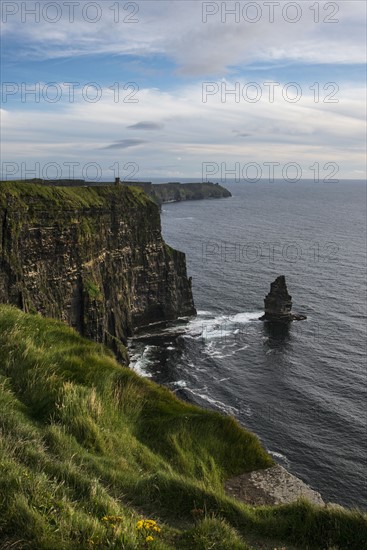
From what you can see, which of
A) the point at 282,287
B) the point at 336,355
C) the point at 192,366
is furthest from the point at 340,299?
the point at 192,366

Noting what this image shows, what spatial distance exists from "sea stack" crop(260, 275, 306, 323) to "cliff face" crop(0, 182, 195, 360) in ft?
48.2

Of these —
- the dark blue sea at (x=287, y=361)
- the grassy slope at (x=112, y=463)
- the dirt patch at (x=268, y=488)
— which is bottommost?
the dark blue sea at (x=287, y=361)

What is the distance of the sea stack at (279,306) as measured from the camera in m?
86.7

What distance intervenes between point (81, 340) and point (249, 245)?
135251 millimetres

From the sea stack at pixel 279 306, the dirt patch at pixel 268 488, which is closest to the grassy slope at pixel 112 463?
the dirt patch at pixel 268 488

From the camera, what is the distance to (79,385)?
15.2 meters

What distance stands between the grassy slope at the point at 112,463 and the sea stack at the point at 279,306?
70.2m

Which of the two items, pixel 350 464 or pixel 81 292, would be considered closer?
pixel 350 464

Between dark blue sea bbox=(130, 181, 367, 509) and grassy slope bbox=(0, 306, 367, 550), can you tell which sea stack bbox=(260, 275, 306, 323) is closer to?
dark blue sea bbox=(130, 181, 367, 509)

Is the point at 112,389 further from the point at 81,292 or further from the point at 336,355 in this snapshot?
the point at 336,355

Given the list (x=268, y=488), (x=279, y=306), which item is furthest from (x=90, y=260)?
(x=268, y=488)

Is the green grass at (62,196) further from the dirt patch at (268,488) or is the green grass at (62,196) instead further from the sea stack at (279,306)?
the dirt patch at (268,488)

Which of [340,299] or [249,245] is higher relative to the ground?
[249,245]

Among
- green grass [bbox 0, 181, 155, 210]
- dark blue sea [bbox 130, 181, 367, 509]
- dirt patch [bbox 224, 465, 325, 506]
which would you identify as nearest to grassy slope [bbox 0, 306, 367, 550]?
dirt patch [bbox 224, 465, 325, 506]
